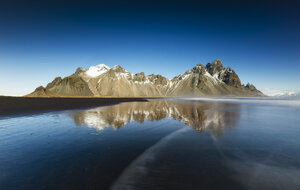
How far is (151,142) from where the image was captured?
442 inches

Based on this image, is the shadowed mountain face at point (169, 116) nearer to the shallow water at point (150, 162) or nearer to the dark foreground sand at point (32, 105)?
the shallow water at point (150, 162)

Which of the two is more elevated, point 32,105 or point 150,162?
point 32,105

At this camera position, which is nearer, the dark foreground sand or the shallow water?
the shallow water

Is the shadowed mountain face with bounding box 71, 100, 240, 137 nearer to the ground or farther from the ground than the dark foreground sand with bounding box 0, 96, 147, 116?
nearer to the ground

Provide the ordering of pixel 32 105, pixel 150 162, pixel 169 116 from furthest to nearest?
pixel 32 105, pixel 169 116, pixel 150 162

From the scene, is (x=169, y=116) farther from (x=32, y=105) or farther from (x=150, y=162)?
(x=32, y=105)

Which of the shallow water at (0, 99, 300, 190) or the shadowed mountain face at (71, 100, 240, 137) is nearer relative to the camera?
the shallow water at (0, 99, 300, 190)

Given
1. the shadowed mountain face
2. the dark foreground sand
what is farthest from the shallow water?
the dark foreground sand

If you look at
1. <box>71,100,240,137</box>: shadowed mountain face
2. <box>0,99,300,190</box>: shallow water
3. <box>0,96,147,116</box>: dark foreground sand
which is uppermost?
<box>0,96,147,116</box>: dark foreground sand

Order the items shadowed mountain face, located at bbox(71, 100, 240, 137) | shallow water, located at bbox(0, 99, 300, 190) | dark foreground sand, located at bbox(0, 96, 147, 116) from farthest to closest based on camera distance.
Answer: dark foreground sand, located at bbox(0, 96, 147, 116) < shadowed mountain face, located at bbox(71, 100, 240, 137) < shallow water, located at bbox(0, 99, 300, 190)

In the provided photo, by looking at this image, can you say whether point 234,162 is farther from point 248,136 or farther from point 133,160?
point 248,136

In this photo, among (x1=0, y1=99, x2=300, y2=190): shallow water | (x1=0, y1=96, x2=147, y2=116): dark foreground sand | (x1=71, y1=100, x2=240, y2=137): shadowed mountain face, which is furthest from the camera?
(x1=0, y1=96, x2=147, y2=116): dark foreground sand

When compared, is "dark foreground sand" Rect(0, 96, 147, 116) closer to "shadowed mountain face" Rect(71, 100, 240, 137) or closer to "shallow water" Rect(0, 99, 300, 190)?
"shadowed mountain face" Rect(71, 100, 240, 137)

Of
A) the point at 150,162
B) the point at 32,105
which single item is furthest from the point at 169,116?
the point at 32,105
